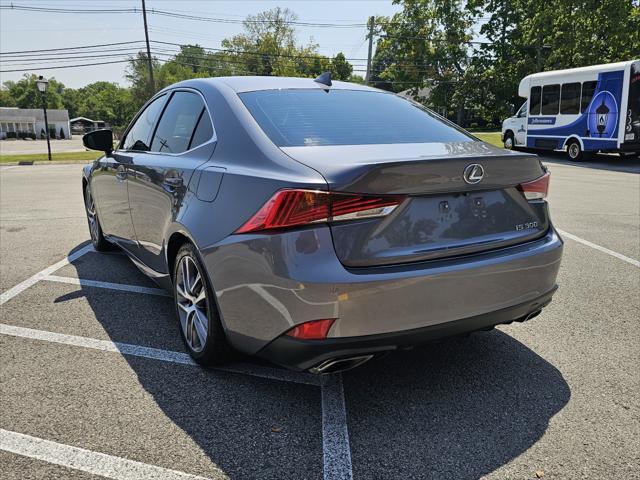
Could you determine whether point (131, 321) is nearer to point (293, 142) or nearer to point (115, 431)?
point (115, 431)

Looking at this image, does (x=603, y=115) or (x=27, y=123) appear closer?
(x=603, y=115)

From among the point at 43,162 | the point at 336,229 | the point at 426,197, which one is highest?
the point at 426,197

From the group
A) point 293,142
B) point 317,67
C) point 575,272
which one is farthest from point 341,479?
point 317,67

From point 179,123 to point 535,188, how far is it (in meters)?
2.26

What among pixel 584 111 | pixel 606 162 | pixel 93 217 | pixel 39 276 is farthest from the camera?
pixel 606 162

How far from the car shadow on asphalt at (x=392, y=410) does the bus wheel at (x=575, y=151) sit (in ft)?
56.8

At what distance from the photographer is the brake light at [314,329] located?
2.22m

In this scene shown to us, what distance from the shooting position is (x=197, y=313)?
3021 millimetres

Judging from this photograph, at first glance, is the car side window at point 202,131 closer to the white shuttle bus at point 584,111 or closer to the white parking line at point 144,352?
the white parking line at point 144,352

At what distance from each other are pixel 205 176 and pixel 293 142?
1.72 ft

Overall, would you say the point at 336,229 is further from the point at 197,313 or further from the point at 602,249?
the point at 602,249

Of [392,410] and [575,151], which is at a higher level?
[575,151]

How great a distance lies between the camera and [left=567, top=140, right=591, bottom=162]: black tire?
60.8ft

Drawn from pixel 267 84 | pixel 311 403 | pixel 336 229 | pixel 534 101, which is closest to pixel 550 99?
pixel 534 101
